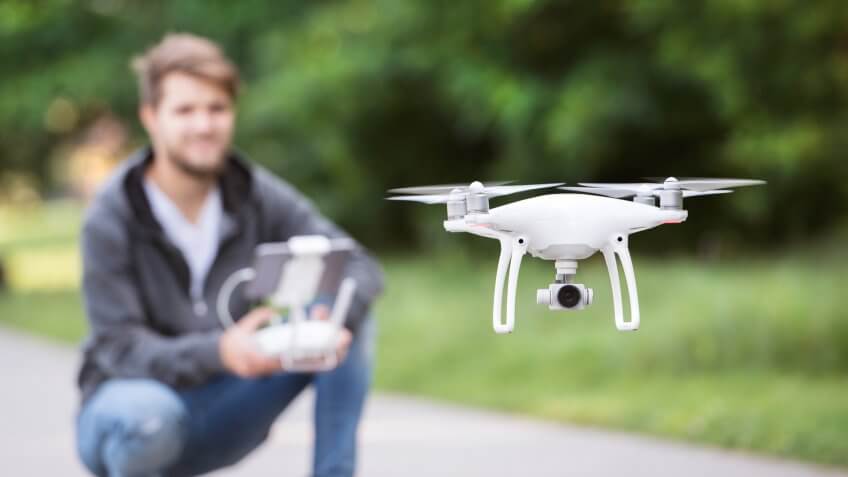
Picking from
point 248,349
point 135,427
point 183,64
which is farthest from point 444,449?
point 248,349

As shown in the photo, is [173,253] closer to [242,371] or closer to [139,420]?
[139,420]

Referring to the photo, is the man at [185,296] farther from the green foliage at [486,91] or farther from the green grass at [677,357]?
the green foliage at [486,91]

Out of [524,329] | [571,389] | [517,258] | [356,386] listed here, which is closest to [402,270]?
[524,329]

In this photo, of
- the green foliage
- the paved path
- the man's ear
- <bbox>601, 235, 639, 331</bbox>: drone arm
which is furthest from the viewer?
the green foliage

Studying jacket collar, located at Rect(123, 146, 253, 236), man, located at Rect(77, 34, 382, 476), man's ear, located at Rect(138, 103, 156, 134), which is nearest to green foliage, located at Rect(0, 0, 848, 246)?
jacket collar, located at Rect(123, 146, 253, 236)

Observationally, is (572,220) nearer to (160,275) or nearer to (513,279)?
(513,279)

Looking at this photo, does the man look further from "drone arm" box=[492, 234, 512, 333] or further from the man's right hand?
"drone arm" box=[492, 234, 512, 333]
